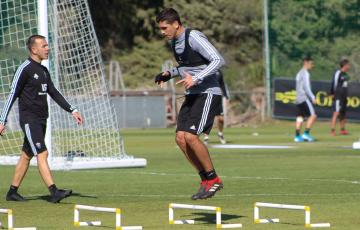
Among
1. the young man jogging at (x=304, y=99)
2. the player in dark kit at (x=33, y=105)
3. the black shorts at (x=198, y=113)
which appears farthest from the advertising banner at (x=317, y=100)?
the black shorts at (x=198, y=113)

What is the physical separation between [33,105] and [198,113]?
9.94ft

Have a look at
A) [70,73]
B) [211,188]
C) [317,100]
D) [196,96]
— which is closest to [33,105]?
[196,96]

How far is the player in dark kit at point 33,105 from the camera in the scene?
48.1 ft

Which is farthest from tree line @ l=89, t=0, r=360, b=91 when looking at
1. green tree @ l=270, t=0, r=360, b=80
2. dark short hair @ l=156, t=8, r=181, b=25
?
dark short hair @ l=156, t=8, r=181, b=25

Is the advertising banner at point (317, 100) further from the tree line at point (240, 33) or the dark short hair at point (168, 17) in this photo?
the dark short hair at point (168, 17)

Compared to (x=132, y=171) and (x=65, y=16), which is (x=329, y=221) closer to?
(x=132, y=171)

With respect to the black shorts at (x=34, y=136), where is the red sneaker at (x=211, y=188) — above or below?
below

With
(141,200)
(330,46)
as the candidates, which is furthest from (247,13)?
(141,200)

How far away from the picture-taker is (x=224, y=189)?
1623cm

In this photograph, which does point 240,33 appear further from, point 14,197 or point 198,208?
point 198,208

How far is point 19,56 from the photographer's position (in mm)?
21578

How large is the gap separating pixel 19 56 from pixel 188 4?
3330 cm

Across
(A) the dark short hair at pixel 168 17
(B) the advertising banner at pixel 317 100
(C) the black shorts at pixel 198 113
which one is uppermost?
(A) the dark short hair at pixel 168 17

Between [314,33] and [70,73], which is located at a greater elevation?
[70,73]
